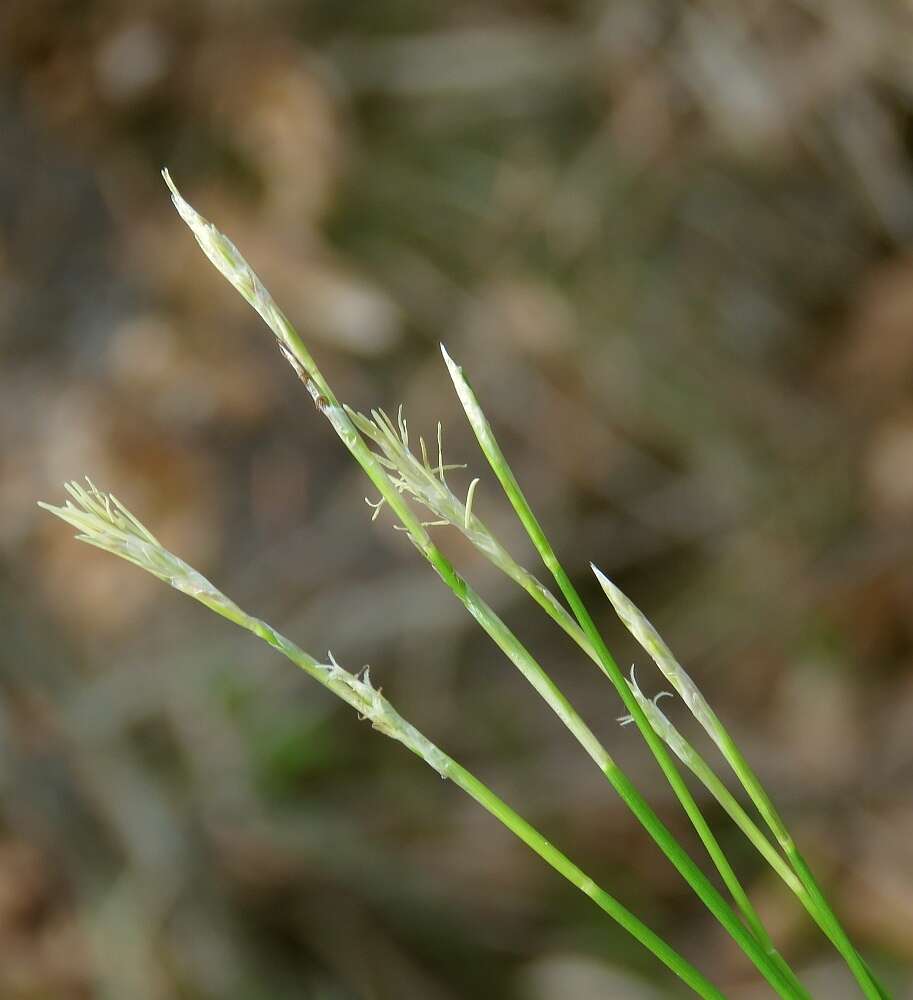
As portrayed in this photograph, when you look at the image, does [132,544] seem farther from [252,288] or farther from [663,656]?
[663,656]

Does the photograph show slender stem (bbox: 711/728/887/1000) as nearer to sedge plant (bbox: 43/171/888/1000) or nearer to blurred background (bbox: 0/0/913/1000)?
sedge plant (bbox: 43/171/888/1000)

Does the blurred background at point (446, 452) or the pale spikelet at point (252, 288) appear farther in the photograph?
the blurred background at point (446, 452)

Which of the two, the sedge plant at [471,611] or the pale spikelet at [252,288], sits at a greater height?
the pale spikelet at [252,288]

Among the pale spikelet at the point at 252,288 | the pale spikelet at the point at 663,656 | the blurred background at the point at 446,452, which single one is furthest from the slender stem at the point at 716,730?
the blurred background at the point at 446,452

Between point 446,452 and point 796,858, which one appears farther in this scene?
point 446,452

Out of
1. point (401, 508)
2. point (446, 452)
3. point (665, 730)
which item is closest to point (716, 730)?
point (665, 730)

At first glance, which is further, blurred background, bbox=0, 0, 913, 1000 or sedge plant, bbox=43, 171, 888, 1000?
blurred background, bbox=0, 0, 913, 1000

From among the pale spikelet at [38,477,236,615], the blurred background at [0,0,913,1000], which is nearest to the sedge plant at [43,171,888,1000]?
the pale spikelet at [38,477,236,615]

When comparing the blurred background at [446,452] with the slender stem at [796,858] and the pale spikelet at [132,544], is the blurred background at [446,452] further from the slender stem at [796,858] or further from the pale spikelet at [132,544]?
the pale spikelet at [132,544]

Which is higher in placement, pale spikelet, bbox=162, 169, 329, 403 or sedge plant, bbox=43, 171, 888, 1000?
pale spikelet, bbox=162, 169, 329, 403

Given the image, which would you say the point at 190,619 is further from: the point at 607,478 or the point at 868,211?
the point at 868,211
